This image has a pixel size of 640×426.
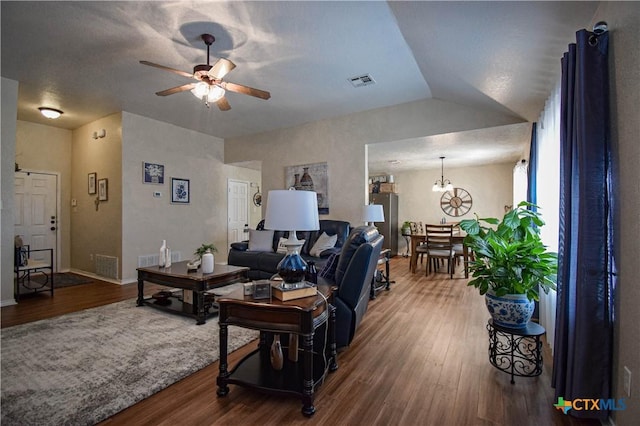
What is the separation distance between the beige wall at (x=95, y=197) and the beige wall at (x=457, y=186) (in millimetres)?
6715

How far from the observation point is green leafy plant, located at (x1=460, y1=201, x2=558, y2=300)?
2.11m

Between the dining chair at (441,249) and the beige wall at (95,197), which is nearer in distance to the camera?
the beige wall at (95,197)

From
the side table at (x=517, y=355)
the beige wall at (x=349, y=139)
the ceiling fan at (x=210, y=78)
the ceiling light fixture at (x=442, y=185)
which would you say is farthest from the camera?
the ceiling light fixture at (x=442, y=185)

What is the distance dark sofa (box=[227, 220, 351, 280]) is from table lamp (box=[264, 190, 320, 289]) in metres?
2.33

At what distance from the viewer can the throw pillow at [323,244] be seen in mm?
4464

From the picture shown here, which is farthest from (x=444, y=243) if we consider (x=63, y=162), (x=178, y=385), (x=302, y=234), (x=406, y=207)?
(x=63, y=162)

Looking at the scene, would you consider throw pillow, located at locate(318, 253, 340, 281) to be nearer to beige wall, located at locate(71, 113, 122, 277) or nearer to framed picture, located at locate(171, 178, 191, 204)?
beige wall, located at locate(71, 113, 122, 277)

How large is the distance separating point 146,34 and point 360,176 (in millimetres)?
3353

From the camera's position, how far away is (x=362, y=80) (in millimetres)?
3742

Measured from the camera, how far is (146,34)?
2.76 m

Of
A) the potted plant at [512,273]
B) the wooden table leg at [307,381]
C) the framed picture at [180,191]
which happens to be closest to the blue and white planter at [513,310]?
the potted plant at [512,273]

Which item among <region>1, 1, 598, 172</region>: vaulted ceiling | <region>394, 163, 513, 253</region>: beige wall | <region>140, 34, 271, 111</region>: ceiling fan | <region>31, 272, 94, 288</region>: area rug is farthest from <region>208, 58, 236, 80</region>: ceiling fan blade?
<region>394, 163, 513, 253</region>: beige wall

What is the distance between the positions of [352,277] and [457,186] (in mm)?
6688

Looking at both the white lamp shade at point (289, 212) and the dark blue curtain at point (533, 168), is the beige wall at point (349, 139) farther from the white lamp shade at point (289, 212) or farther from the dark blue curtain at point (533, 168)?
the white lamp shade at point (289, 212)
